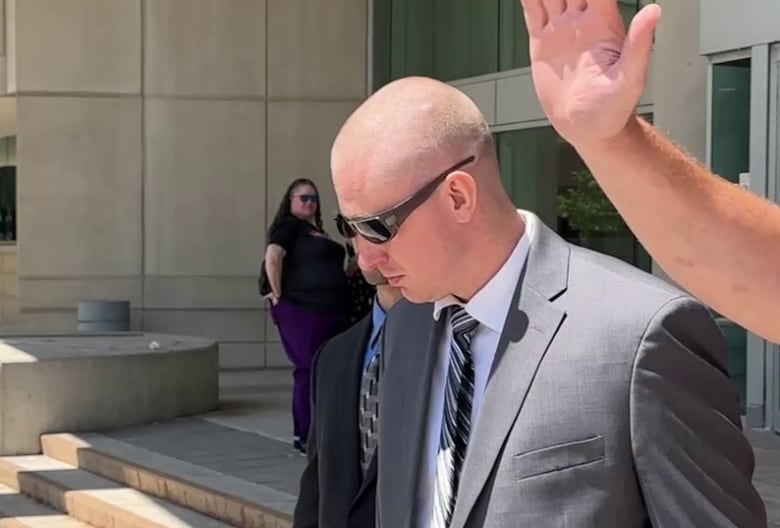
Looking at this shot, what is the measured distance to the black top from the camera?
8.41 m

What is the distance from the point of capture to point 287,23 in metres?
15.9

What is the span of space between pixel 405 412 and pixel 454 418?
0.15m

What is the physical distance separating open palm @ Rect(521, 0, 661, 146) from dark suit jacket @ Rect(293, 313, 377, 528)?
5.19ft

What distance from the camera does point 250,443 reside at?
9.51m

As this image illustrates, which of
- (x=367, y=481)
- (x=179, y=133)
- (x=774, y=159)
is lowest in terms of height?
(x=367, y=481)

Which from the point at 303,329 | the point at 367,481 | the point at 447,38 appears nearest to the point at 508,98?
the point at 447,38

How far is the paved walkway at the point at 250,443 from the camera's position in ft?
25.7

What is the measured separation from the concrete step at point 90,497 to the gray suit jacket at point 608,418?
219 inches

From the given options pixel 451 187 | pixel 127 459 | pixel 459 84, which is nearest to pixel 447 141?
pixel 451 187

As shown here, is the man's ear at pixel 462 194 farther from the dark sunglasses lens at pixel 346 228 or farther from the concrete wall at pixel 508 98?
the concrete wall at pixel 508 98

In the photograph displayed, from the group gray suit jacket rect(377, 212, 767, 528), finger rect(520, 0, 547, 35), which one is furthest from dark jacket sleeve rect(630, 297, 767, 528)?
finger rect(520, 0, 547, 35)

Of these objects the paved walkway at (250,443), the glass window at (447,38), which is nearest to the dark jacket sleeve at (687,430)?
the paved walkway at (250,443)

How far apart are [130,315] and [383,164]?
13.4m

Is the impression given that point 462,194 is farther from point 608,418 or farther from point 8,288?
point 8,288
